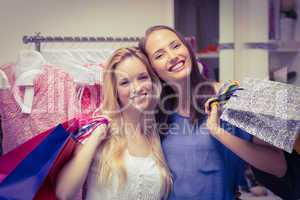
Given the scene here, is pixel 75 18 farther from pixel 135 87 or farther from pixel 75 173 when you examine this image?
pixel 75 173

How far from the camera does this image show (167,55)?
1005 mm

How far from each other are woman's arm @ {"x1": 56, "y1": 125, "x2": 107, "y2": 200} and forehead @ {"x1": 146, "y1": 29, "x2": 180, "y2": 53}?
1.07 ft

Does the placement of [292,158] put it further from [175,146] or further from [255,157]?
[175,146]

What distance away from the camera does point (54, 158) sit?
36.4 inches

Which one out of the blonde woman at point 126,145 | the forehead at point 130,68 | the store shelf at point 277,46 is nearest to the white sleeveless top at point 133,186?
the blonde woman at point 126,145

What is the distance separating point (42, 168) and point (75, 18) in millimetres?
459

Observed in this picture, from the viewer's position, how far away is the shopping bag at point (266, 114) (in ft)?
3.07

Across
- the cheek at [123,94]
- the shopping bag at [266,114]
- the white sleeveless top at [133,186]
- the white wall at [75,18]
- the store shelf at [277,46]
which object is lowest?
the white sleeveless top at [133,186]

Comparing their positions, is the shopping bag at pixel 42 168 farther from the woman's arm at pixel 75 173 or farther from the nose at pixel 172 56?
the nose at pixel 172 56

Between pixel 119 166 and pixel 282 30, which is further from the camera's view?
pixel 282 30

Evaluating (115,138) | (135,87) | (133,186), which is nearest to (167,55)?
(135,87)

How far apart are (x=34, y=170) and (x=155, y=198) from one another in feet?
1.12

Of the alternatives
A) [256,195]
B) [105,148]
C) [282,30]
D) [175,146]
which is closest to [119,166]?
[105,148]

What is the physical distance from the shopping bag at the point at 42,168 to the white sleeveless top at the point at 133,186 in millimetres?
95
